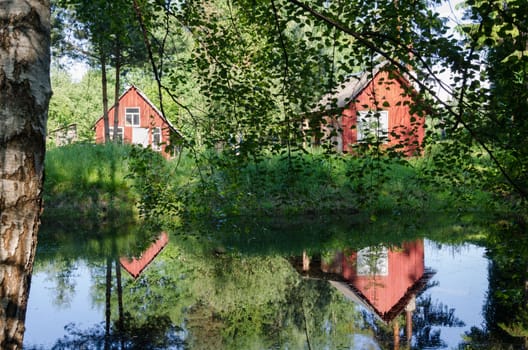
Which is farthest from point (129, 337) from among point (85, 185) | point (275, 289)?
point (85, 185)

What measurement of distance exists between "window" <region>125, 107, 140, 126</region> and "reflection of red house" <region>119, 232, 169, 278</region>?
98.5 feet

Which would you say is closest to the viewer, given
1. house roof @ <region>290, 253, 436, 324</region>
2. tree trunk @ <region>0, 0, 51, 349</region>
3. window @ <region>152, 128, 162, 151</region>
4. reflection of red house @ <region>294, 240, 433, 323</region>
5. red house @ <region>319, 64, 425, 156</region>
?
tree trunk @ <region>0, 0, 51, 349</region>

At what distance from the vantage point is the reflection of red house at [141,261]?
12914mm

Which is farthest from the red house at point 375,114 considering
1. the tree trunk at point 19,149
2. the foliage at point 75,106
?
the foliage at point 75,106

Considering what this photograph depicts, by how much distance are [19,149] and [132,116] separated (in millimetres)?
43604

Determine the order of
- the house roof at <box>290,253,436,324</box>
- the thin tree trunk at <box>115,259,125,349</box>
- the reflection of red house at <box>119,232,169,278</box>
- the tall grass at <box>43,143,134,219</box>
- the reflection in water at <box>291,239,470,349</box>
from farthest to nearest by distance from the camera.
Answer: the tall grass at <box>43,143,134,219</box>
the reflection of red house at <box>119,232,169,278</box>
the house roof at <box>290,253,436,324</box>
the reflection in water at <box>291,239,470,349</box>
the thin tree trunk at <box>115,259,125,349</box>

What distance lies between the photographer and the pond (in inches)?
329

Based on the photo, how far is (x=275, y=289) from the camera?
443 inches

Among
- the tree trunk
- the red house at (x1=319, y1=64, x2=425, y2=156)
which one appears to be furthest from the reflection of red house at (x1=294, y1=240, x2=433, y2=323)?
the tree trunk

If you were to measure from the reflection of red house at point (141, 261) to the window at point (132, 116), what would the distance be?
30.0 metres

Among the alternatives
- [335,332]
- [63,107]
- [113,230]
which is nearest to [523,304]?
[335,332]

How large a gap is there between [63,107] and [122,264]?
47384 millimetres

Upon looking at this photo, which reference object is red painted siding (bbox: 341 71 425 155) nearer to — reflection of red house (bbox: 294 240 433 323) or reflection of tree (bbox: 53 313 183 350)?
reflection of red house (bbox: 294 240 433 323)

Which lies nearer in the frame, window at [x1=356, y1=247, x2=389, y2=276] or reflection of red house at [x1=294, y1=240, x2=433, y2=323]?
reflection of red house at [x1=294, y1=240, x2=433, y2=323]
